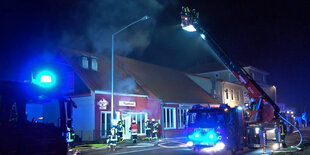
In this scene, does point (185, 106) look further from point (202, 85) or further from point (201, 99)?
point (202, 85)

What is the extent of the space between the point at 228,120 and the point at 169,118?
1516 cm

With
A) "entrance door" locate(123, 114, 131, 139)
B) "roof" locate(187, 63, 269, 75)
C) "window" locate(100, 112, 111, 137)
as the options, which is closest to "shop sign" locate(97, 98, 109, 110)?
"window" locate(100, 112, 111, 137)

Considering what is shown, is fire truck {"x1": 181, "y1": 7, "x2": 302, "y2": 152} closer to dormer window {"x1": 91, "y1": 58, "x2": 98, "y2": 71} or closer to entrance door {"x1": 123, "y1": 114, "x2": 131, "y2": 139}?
entrance door {"x1": 123, "y1": 114, "x2": 131, "y2": 139}

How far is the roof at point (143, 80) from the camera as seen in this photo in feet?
76.2

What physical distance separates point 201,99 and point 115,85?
1230 centimetres

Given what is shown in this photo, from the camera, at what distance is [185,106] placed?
29.3 meters

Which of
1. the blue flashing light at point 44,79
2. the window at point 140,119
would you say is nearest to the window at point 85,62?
the window at point 140,119

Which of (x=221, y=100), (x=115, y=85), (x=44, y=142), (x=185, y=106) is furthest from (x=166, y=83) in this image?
(x=44, y=142)

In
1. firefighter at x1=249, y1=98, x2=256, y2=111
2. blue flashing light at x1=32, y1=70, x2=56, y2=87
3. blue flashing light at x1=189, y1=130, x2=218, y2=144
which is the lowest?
blue flashing light at x1=189, y1=130, x2=218, y2=144

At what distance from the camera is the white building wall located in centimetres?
2111

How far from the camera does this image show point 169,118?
2753 centimetres

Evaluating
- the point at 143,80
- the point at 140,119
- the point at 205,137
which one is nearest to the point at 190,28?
the point at 205,137

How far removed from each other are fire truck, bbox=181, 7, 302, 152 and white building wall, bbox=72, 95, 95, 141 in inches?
388

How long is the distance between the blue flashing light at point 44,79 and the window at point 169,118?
21.4 metres
